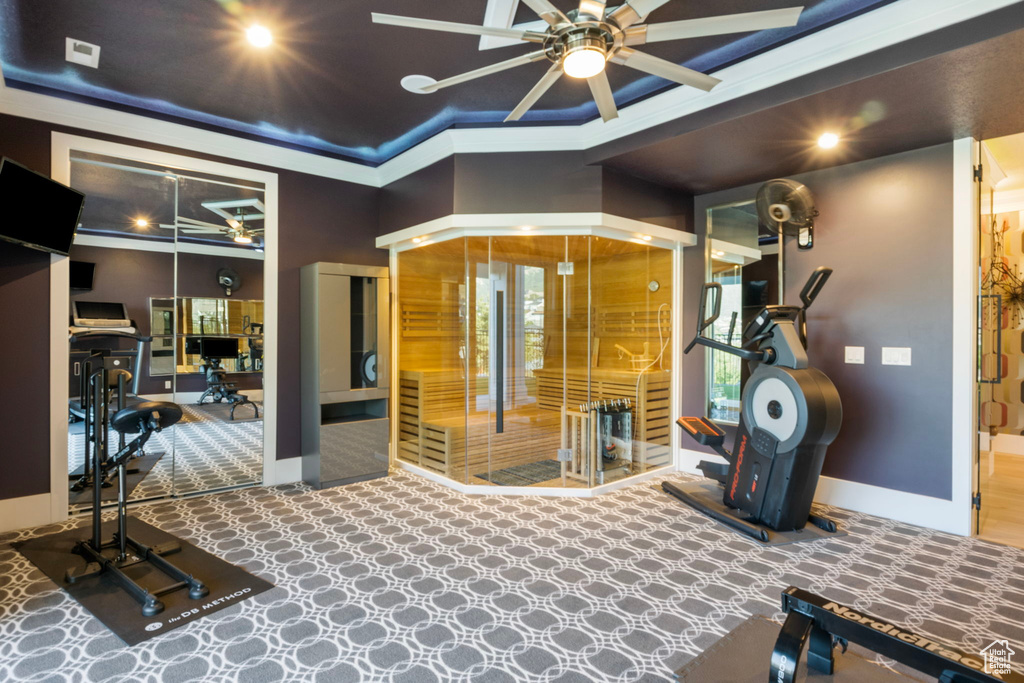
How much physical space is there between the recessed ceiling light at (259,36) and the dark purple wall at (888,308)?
12.8 feet

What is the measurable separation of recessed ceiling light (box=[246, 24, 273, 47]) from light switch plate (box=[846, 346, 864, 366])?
4.36 meters

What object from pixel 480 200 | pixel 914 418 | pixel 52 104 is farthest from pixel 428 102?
pixel 914 418

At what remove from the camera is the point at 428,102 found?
382 centimetres

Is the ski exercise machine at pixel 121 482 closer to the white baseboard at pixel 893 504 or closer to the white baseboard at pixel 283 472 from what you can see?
the white baseboard at pixel 283 472

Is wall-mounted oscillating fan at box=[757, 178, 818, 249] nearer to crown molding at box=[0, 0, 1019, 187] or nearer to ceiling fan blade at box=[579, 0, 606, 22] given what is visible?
crown molding at box=[0, 0, 1019, 187]

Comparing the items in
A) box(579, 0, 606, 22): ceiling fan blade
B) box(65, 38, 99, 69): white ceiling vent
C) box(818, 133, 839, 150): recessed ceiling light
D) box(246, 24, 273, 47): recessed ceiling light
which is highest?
box(246, 24, 273, 47): recessed ceiling light

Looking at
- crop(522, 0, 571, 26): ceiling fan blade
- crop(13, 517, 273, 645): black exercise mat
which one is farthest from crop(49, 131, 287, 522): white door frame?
crop(522, 0, 571, 26): ceiling fan blade

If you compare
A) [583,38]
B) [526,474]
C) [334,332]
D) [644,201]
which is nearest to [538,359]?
[526,474]

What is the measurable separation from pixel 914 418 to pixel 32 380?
5933 millimetres

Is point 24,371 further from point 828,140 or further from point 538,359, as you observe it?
point 828,140

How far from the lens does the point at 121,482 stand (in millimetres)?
2713

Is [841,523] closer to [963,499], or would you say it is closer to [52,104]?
[963,499]

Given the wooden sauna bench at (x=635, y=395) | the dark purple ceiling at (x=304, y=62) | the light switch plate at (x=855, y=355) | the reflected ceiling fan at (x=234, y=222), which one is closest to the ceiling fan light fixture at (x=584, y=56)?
the dark purple ceiling at (x=304, y=62)

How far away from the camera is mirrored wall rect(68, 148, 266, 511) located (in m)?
3.69
